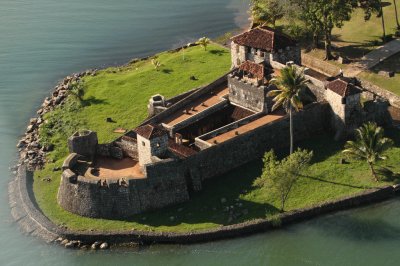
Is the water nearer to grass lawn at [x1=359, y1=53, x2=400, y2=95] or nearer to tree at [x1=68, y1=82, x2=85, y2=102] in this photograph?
tree at [x1=68, y1=82, x2=85, y2=102]

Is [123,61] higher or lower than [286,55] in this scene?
lower

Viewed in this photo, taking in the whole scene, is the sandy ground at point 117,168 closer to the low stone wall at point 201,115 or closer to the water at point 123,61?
the low stone wall at point 201,115

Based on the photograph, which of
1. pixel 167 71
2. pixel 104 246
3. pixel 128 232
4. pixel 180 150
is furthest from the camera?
pixel 167 71

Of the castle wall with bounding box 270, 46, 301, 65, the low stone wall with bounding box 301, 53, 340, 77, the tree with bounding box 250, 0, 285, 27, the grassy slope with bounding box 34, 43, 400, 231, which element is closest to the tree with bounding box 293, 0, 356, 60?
the low stone wall with bounding box 301, 53, 340, 77

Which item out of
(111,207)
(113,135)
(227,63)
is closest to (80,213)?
(111,207)

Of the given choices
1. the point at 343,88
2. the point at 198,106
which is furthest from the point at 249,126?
the point at 343,88

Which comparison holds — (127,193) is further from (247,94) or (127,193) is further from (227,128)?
(247,94)

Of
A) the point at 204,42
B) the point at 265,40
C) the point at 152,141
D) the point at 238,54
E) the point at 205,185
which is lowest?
the point at 205,185
